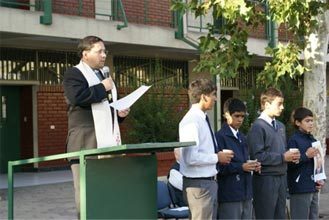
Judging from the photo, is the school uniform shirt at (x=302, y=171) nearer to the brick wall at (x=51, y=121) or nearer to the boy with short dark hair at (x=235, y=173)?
the boy with short dark hair at (x=235, y=173)

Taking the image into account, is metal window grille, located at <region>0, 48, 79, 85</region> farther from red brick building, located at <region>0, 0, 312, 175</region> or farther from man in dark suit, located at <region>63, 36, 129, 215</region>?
man in dark suit, located at <region>63, 36, 129, 215</region>

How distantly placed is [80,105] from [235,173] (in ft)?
6.29

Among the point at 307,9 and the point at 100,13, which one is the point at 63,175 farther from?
the point at 307,9

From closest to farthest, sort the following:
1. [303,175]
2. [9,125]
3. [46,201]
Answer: [303,175]
[46,201]
[9,125]

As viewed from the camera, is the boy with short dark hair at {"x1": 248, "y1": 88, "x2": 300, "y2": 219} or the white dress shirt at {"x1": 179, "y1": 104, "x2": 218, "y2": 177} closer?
the white dress shirt at {"x1": 179, "y1": 104, "x2": 218, "y2": 177}

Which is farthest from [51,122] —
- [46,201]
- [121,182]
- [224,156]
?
[121,182]

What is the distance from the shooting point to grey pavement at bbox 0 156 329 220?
9469mm

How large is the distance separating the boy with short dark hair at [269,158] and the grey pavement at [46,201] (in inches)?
110

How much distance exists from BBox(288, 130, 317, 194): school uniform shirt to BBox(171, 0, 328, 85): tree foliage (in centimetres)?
121

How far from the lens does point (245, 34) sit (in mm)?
8445

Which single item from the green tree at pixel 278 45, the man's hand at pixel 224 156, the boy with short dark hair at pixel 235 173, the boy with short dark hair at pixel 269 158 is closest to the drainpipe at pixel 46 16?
the green tree at pixel 278 45

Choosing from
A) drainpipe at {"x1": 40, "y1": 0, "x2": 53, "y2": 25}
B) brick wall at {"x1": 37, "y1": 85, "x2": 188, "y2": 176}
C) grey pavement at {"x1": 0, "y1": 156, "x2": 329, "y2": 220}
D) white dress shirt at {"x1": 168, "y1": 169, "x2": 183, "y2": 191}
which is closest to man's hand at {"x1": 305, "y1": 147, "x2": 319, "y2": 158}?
white dress shirt at {"x1": 168, "y1": 169, "x2": 183, "y2": 191}

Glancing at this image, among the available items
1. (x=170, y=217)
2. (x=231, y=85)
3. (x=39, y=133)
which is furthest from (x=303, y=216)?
(x=231, y=85)

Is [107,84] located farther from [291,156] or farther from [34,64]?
[34,64]
